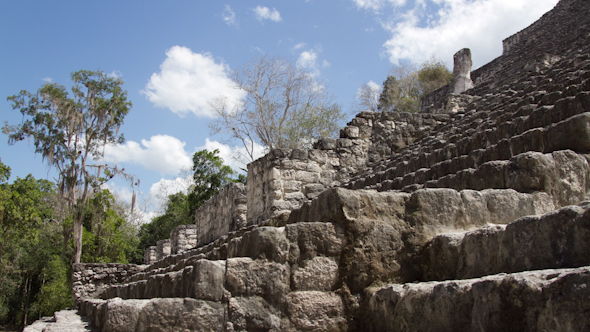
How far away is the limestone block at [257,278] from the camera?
9.53 ft

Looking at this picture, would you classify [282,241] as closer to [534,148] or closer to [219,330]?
[219,330]

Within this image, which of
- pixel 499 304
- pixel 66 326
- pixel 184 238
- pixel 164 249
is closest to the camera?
pixel 499 304

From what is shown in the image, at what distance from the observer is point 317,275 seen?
9.93ft

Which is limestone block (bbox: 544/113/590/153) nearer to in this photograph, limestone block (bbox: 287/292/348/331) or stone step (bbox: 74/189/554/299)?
stone step (bbox: 74/189/554/299)

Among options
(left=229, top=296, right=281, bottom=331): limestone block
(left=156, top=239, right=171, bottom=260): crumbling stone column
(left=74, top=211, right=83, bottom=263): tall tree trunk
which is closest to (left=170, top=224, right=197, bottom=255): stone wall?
(left=156, top=239, right=171, bottom=260): crumbling stone column

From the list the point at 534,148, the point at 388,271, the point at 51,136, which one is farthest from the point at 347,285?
the point at 51,136

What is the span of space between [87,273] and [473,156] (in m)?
11.8


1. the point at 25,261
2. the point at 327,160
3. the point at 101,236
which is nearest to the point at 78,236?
the point at 101,236

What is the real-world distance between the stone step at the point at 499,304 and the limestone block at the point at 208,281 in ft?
3.25

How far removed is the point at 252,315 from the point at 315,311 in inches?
15.2

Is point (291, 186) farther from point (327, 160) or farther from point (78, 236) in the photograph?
point (78, 236)

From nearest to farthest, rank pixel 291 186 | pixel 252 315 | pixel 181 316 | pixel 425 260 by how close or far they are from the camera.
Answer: pixel 181 316 < pixel 252 315 < pixel 425 260 < pixel 291 186

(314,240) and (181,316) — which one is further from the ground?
(314,240)

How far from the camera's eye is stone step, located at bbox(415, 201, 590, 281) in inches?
82.7
